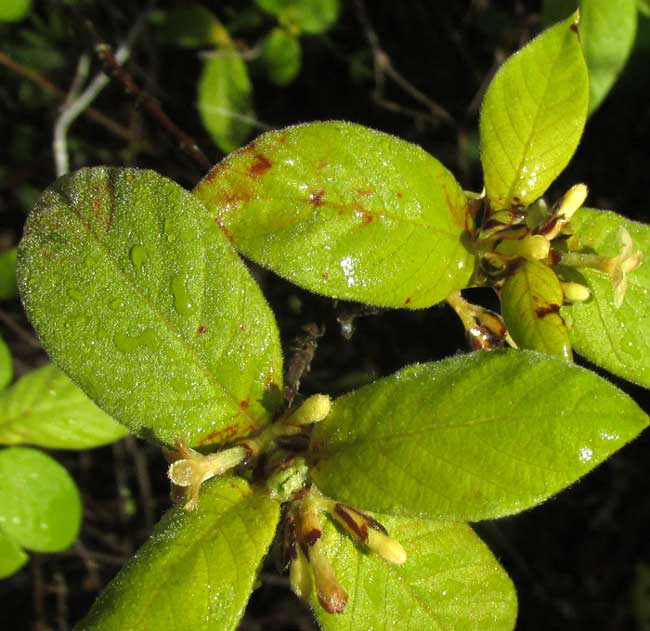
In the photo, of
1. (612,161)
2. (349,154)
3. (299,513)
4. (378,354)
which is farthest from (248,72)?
(299,513)

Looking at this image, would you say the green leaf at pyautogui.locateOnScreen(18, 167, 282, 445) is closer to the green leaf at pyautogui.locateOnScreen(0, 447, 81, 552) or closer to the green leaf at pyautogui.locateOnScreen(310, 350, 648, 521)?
the green leaf at pyautogui.locateOnScreen(310, 350, 648, 521)

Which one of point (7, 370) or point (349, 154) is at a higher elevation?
point (349, 154)

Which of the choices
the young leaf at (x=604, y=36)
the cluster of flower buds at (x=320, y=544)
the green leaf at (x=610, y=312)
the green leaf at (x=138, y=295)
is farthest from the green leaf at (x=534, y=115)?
the young leaf at (x=604, y=36)

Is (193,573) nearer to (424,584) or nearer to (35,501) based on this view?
(424,584)

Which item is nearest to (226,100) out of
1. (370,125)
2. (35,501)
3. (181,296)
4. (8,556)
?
(370,125)

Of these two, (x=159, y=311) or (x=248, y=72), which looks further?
(x=248, y=72)

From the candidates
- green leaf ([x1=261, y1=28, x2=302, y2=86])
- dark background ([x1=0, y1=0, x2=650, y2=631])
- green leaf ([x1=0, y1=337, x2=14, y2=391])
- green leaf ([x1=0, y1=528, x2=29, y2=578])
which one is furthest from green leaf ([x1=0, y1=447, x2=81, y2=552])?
green leaf ([x1=261, y1=28, x2=302, y2=86])

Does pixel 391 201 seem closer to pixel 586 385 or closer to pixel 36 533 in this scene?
pixel 586 385
